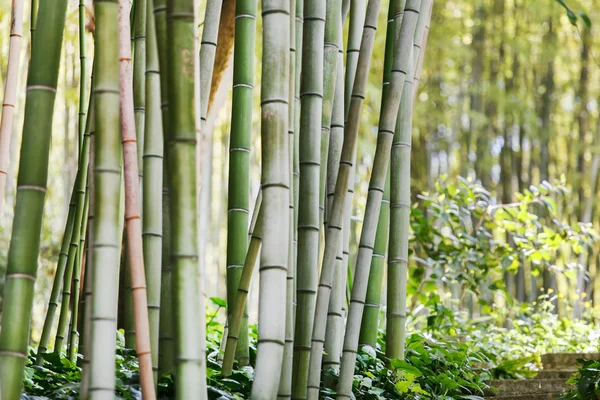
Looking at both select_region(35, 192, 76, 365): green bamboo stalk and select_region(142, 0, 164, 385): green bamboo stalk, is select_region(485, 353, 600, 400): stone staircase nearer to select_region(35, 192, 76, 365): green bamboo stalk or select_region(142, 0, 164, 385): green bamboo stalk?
select_region(142, 0, 164, 385): green bamboo stalk

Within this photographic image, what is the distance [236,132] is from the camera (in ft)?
5.36

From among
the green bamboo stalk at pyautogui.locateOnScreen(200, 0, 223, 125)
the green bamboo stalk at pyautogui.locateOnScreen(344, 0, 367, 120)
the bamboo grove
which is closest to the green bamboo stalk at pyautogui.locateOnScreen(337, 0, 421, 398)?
the bamboo grove

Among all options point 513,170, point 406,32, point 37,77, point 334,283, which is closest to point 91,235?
point 37,77

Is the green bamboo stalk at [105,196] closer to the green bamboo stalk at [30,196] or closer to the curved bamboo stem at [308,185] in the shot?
the green bamboo stalk at [30,196]

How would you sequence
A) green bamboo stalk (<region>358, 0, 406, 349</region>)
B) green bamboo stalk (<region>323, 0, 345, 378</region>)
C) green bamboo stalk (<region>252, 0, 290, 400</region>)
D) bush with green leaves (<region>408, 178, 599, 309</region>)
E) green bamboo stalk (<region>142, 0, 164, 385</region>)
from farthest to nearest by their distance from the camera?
bush with green leaves (<region>408, 178, 599, 309</region>), green bamboo stalk (<region>358, 0, 406, 349</region>), green bamboo stalk (<region>323, 0, 345, 378</region>), green bamboo stalk (<region>142, 0, 164, 385</region>), green bamboo stalk (<region>252, 0, 290, 400</region>)

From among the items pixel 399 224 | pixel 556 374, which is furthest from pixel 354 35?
pixel 556 374

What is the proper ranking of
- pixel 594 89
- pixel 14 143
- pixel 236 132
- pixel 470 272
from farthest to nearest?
pixel 594 89, pixel 14 143, pixel 470 272, pixel 236 132

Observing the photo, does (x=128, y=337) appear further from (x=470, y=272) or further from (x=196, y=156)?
(x=470, y=272)

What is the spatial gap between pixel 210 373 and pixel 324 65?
74cm

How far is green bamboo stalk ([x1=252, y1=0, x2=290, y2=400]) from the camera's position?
1234 millimetres

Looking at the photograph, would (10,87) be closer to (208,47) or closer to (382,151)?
(208,47)

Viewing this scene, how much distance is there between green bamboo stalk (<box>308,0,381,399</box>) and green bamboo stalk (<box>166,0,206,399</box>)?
1.43ft

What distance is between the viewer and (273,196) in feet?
4.13

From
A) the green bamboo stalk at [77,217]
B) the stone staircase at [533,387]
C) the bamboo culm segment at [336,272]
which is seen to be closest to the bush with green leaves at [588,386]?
the stone staircase at [533,387]
